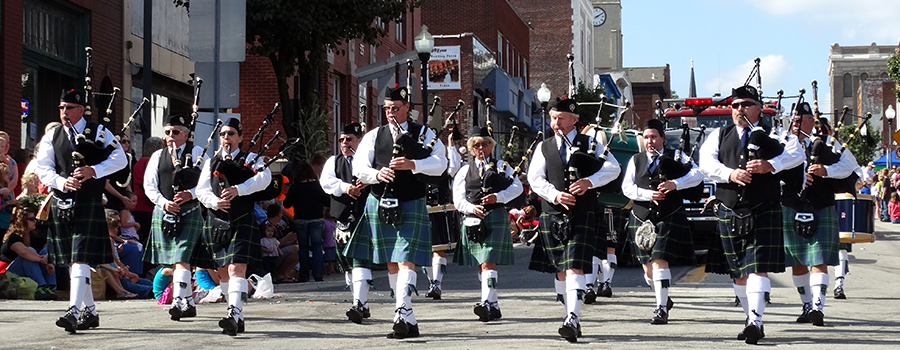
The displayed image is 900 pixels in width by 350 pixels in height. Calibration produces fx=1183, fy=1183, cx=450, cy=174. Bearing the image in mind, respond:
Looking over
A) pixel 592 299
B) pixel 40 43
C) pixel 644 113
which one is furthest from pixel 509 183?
pixel 644 113

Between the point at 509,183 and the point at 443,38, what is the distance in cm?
3413

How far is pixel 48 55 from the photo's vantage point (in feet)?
62.2

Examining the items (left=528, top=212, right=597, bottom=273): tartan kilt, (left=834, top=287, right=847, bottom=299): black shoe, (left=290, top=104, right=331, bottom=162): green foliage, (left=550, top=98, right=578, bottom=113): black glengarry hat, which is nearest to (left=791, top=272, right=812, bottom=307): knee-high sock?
(left=834, top=287, right=847, bottom=299): black shoe

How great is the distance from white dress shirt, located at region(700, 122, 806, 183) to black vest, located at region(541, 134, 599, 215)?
33.7 inches

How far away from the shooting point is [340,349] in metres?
8.18

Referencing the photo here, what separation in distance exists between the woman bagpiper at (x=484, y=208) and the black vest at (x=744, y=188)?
247 centimetres

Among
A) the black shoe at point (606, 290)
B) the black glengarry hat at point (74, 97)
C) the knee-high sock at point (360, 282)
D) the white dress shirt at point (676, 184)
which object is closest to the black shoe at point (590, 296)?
the black shoe at point (606, 290)

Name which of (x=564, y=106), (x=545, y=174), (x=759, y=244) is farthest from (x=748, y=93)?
(x=545, y=174)

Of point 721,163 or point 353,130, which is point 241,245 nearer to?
point 353,130

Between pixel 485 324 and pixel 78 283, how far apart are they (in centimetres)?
327

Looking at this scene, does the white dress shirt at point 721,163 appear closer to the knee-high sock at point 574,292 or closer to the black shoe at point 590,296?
the knee-high sock at point 574,292

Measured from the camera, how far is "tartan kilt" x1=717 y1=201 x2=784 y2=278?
28.2 feet

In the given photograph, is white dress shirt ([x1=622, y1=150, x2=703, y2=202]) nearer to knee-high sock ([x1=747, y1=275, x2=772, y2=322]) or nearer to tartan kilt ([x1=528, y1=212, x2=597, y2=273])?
tartan kilt ([x1=528, y1=212, x2=597, y2=273])

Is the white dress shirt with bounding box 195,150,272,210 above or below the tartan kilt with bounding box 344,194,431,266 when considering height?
above
